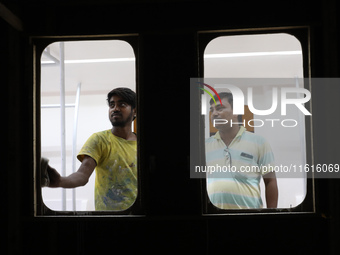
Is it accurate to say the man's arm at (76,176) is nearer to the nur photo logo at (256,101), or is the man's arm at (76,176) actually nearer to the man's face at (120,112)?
the man's face at (120,112)

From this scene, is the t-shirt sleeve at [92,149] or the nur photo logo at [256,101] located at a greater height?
the nur photo logo at [256,101]

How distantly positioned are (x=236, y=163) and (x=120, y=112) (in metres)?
1.01

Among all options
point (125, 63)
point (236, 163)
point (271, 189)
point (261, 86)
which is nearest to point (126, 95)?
point (236, 163)

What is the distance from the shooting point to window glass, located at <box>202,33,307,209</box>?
321cm

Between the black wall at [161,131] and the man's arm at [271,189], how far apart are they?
0.82ft

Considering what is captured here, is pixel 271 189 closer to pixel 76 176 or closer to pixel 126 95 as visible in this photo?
pixel 126 95

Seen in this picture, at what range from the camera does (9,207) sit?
309 centimetres

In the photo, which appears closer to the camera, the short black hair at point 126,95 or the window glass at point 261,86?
the window glass at point 261,86

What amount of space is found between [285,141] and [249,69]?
35.5 inches

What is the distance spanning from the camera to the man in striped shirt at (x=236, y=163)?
3.22 m

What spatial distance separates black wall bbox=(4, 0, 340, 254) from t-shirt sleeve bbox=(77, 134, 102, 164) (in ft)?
1.20

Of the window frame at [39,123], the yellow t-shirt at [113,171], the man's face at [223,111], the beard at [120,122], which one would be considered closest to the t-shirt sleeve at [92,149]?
the yellow t-shirt at [113,171]

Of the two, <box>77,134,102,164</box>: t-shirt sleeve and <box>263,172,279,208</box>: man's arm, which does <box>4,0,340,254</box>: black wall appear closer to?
<box>263,172,279,208</box>: man's arm

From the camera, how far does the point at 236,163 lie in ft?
10.5
